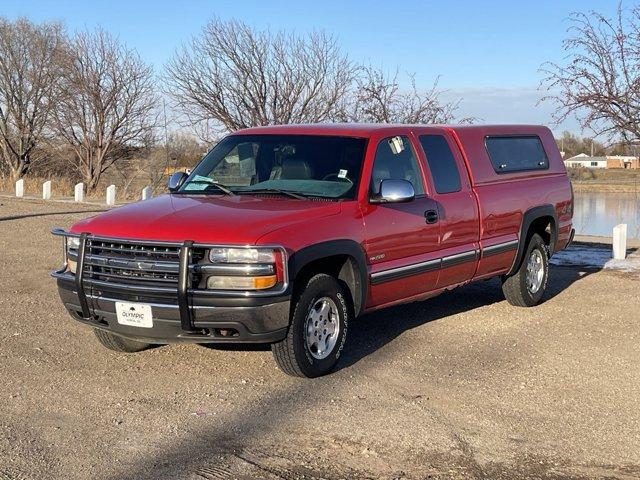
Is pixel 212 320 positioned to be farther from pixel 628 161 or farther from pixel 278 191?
pixel 628 161

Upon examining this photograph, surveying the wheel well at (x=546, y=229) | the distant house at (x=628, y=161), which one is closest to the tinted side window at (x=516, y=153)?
the wheel well at (x=546, y=229)

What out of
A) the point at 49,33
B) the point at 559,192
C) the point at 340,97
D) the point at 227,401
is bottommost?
the point at 227,401

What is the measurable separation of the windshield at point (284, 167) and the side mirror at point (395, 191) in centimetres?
24

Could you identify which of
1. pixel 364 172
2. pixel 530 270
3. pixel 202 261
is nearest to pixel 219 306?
pixel 202 261

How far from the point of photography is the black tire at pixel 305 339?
557 centimetres

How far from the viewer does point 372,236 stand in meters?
6.21

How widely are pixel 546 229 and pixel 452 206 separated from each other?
2347mm

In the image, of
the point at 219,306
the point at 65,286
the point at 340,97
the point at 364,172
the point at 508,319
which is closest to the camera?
the point at 219,306

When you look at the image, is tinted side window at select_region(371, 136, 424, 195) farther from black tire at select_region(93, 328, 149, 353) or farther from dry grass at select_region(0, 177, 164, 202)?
dry grass at select_region(0, 177, 164, 202)

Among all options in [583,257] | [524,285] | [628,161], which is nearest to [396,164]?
[524,285]

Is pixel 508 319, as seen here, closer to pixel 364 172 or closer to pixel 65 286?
pixel 364 172

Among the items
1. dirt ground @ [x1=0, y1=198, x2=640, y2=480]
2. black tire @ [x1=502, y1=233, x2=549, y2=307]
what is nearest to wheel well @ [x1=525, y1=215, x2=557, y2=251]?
black tire @ [x1=502, y1=233, x2=549, y2=307]

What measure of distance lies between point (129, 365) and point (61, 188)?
30.2m

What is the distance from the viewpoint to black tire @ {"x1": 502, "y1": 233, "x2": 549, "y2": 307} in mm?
8484
